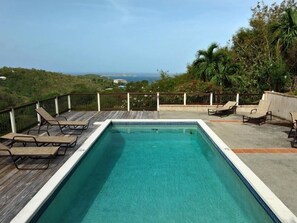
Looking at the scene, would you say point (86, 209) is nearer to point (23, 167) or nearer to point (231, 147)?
point (23, 167)

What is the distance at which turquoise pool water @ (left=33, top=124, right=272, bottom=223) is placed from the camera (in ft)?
13.1

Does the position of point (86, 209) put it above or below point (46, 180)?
below

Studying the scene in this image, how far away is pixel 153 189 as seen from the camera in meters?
4.92

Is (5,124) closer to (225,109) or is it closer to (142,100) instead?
(142,100)

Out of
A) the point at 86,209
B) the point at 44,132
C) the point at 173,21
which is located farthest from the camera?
the point at 173,21

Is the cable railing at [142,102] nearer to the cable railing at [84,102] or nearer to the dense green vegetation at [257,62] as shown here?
the cable railing at [84,102]

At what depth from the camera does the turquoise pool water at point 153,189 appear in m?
4.00

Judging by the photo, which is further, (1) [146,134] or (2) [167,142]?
(1) [146,134]

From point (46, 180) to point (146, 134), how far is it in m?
4.91

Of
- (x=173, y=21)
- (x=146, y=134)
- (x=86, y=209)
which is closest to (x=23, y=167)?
(x=86, y=209)

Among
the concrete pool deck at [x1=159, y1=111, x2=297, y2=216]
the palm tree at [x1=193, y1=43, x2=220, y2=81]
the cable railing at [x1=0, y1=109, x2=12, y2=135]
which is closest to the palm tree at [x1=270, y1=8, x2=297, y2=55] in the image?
the palm tree at [x1=193, y1=43, x2=220, y2=81]

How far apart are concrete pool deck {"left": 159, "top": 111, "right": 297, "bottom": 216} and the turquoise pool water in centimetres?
45

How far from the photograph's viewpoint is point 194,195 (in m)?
4.71

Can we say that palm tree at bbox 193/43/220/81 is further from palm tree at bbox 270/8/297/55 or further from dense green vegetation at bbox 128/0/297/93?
palm tree at bbox 270/8/297/55
